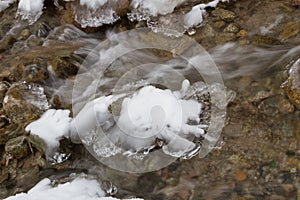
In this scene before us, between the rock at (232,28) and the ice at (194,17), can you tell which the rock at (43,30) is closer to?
the ice at (194,17)

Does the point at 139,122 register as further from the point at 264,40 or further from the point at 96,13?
the point at 96,13

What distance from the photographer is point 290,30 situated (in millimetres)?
4352

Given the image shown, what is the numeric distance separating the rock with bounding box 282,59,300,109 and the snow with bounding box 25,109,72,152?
8.00ft

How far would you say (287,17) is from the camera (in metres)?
4.45

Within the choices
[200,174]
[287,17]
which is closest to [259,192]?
[200,174]

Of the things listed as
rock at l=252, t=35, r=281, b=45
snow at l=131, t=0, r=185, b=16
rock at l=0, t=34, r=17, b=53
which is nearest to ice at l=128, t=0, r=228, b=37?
snow at l=131, t=0, r=185, b=16

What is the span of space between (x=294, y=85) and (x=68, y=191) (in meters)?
2.51

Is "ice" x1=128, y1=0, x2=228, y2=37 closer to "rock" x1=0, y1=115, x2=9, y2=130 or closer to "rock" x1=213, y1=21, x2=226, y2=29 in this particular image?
"rock" x1=213, y1=21, x2=226, y2=29

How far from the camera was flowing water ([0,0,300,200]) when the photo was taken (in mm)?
3607

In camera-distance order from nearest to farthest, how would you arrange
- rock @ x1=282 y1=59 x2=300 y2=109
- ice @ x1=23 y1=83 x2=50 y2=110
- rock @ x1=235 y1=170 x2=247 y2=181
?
1. rock @ x1=235 y1=170 x2=247 y2=181
2. rock @ x1=282 y1=59 x2=300 y2=109
3. ice @ x1=23 y1=83 x2=50 y2=110

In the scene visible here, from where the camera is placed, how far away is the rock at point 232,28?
4553 millimetres

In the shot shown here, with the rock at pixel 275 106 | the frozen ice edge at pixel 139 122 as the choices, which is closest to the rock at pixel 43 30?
the frozen ice edge at pixel 139 122

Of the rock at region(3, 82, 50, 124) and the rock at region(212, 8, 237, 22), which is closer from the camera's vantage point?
the rock at region(3, 82, 50, 124)

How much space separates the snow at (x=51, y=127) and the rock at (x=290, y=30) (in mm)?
2739
